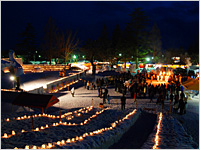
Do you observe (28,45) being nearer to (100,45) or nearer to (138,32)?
(100,45)

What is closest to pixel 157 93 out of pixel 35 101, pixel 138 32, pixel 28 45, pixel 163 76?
pixel 163 76

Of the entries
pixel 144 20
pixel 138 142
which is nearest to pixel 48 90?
pixel 138 142

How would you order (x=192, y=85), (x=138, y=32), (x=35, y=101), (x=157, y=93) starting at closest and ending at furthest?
(x=35, y=101), (x=192, y=85), (x=157, y=93), (x=138, y=32)

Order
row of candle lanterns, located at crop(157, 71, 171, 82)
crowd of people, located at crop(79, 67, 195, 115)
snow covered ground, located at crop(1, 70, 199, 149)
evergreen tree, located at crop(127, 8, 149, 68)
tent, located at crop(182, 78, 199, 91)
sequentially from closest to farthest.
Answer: snow covered ground, located at crop(1, 70, 199, 149) → crowd of people, located at crop(79, 67, 195, 115) → tent, located at crop(182, 78, 199, 91) → row of candle lanterns, located at crop(157, 71, 171, 82) → evergreen tree, located at crop(127, 8, 149, 68)

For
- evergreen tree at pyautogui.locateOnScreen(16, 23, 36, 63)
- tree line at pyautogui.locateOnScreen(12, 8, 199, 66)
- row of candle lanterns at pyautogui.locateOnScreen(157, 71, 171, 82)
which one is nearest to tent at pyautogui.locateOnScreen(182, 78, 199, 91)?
row of candle lanterns at pyautogui.locateOnScreen(157, 71, 171, 82)

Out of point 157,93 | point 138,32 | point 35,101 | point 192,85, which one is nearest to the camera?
point 35,101

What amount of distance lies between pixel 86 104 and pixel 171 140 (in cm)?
627

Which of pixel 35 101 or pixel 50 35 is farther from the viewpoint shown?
pixel 50 35

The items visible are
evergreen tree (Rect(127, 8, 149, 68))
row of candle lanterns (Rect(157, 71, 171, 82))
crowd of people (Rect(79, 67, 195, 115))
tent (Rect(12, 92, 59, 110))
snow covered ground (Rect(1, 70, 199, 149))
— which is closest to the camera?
snow covered ground (Rect(1, 70, 199, 149))

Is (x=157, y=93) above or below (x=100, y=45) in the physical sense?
below

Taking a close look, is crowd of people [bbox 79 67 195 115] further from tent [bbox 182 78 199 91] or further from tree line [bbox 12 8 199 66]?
tree line [bbox 12 8 199 66]

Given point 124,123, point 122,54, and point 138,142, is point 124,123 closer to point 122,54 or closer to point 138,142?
point 138,142

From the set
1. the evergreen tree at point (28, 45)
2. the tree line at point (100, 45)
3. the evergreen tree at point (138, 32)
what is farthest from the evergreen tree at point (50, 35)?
the evergreen tree at point (138, 32)

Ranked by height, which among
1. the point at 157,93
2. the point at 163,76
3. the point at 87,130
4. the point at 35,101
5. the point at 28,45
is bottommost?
the point at 87,130
